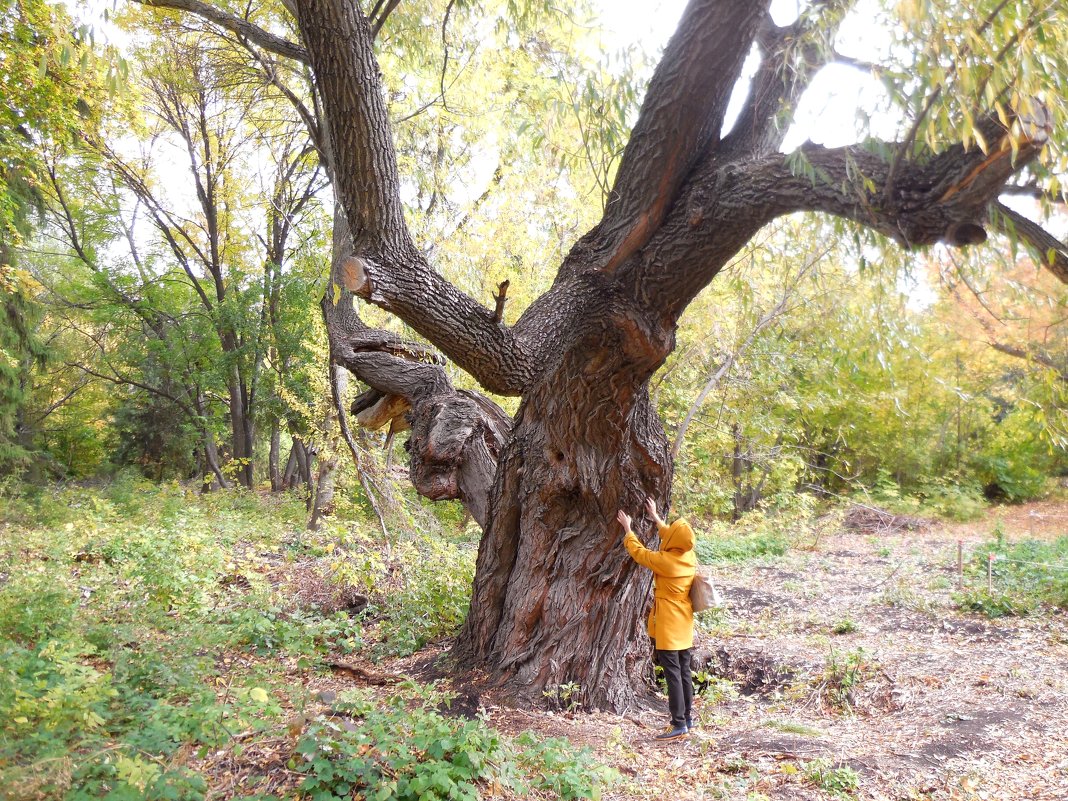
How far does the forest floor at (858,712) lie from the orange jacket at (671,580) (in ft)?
1.93

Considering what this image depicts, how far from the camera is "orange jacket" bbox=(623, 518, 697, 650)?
467 centimetres

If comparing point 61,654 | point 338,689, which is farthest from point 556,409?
point 61,654

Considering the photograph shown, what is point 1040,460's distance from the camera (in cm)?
2130

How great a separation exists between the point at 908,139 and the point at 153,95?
1762 centimetres

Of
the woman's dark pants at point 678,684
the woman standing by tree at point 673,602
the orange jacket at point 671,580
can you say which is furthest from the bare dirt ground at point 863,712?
the orange jacket at point 671,580

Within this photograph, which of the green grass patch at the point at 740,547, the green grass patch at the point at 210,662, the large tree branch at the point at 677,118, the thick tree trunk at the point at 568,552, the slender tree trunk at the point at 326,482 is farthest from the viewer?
the green grass patch at the point at 740,547

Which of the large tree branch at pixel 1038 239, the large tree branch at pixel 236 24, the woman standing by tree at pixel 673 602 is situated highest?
the large tree branch at pixel 236 24

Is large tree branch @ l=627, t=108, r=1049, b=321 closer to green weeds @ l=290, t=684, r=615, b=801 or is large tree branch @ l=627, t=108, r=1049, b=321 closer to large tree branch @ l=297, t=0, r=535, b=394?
large tree branch @ l=297, t=0, r=535, b=394

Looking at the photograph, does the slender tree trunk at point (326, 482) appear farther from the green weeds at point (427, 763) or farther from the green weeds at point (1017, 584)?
the green weeds at point (1017, 584)

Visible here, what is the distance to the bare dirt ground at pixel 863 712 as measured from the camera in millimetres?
3621

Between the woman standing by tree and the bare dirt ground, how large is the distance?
0.32 metres

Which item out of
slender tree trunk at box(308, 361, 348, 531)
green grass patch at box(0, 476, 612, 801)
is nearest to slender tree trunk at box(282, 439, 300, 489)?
slender tree trunk at box(308, 361, 348, 531)

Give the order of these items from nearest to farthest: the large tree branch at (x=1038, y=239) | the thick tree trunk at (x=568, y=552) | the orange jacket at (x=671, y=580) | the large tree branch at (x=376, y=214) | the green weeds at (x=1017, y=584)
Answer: the large tree branch at (x=1038, y=239), the large tree branch at (x=376, y=214), the orange jacket at (x=671, y=580), the thick tree trunk at (x=568, y=552), the green weeds at (x=1017, y=584)

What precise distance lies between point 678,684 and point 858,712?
4.83 feet
